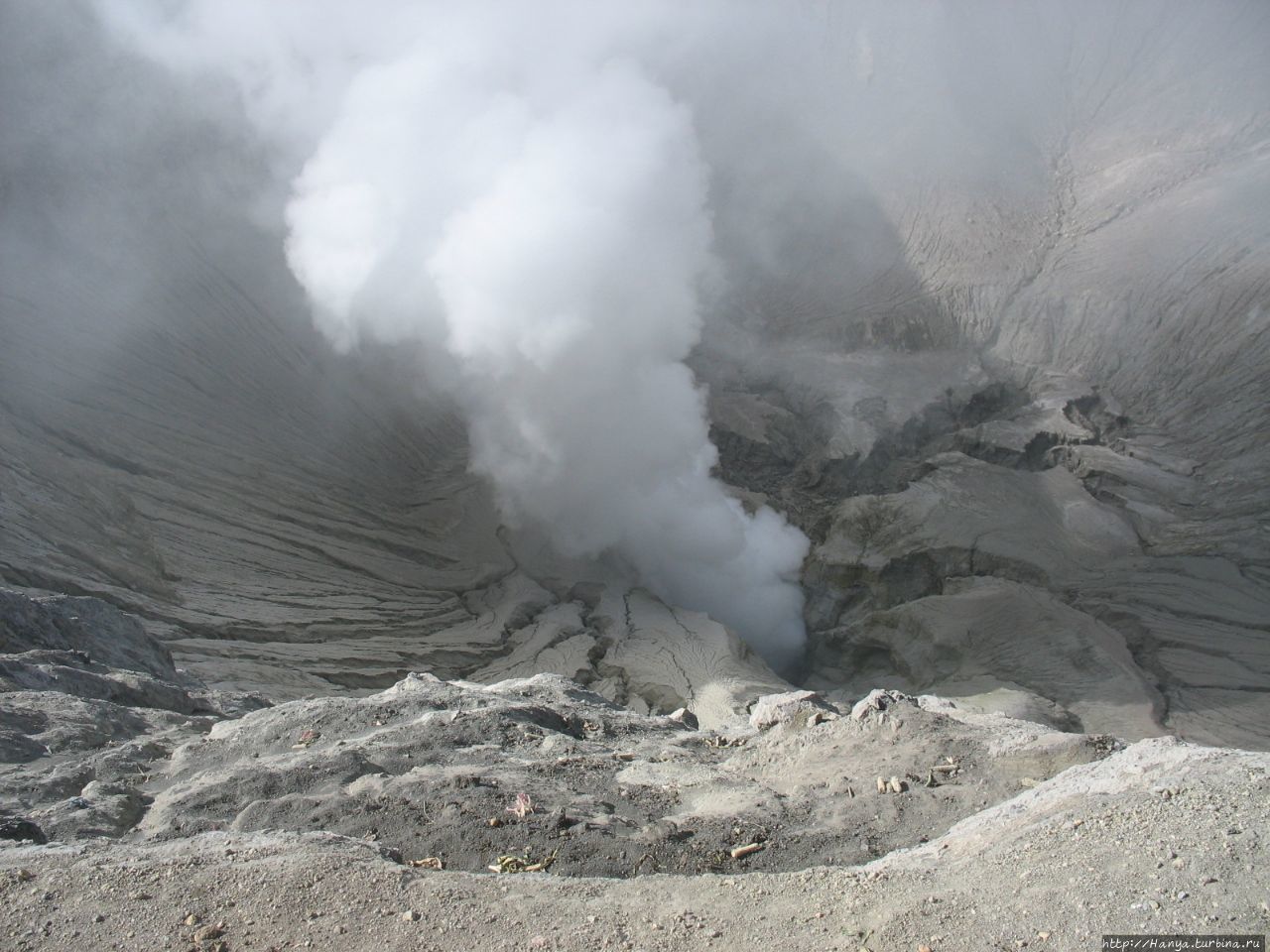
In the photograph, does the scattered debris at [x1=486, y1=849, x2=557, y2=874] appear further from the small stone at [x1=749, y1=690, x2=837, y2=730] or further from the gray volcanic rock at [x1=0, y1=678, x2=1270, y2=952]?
the small stone at [x1=749, y1=690, x2=837, y2=730]

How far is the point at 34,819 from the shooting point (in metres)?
6.38

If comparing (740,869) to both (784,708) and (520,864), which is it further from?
(784,708)

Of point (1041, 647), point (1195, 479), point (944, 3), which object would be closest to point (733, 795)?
point (1041, 647)

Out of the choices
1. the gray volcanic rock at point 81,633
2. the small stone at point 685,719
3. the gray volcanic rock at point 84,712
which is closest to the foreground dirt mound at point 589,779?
the gray volcanic rock at point 84,712

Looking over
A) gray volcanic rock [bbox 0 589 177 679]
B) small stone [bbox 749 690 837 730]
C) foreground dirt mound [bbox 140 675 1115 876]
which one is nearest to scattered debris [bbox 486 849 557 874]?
foreground dirt mound [bbox 140 675 1115 876]

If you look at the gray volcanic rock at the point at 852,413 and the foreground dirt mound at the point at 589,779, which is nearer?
the foreground dirt mound at the point at 589,779

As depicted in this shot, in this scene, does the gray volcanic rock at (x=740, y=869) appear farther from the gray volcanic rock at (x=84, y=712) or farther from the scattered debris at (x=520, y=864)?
the gray volcanic rock at (x=84, y=712)

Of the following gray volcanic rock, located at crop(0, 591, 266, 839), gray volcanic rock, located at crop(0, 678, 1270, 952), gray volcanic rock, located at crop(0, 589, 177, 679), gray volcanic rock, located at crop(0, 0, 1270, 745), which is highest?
gray volcanic rock, located at crop(0, 0, 1270, 745)

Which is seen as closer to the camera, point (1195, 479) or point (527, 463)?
point (527, 463)

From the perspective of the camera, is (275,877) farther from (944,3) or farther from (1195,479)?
(944,3)

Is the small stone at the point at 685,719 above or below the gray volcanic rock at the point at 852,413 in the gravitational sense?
below

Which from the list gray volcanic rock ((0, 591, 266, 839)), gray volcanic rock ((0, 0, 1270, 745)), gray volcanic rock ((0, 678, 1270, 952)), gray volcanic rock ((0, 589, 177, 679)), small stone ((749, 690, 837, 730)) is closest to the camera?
gray volcanic rock ((0, 678, 1270, 952))

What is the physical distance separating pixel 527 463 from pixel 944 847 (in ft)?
54.5

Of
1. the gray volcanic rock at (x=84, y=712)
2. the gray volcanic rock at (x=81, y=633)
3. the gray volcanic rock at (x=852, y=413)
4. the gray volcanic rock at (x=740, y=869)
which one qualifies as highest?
the gray volcanic rock at (x=852, y=413)
